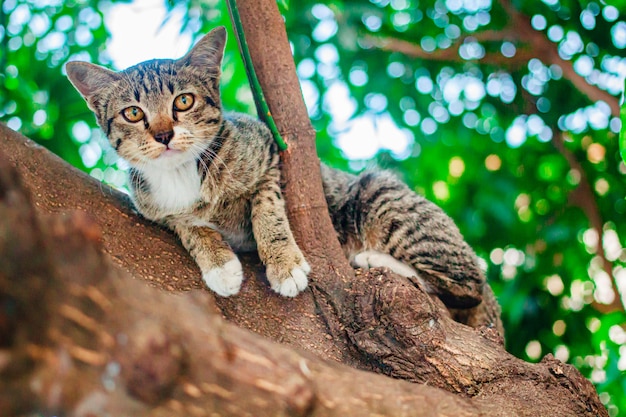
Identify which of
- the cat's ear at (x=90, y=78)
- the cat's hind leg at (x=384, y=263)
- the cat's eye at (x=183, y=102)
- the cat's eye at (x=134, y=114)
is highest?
the cat's ear at (x=90, y=78)

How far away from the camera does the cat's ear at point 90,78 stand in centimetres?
292

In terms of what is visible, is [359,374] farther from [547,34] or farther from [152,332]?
[547,34]

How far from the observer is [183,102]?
2926mm

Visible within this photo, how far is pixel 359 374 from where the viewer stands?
1.48m

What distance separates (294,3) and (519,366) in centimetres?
294

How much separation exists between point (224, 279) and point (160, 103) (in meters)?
1.01

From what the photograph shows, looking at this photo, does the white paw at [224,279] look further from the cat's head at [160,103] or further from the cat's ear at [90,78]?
the cat's ear at [90,78]

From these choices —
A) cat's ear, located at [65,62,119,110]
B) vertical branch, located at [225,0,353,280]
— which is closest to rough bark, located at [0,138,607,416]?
vertical branch, located at [225,0,353,280]

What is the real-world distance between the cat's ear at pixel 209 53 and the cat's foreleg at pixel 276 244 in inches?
27.9

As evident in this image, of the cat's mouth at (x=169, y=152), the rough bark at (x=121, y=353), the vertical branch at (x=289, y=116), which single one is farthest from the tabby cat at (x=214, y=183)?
the rough bark at (x=121, y=353)

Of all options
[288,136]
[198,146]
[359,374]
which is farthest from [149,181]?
[359,374]

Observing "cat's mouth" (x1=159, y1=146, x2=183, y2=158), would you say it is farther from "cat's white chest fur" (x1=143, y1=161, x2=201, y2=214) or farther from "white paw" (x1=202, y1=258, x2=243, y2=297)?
"white paw" (x1=202, y1=258, x2=243, y2=297)

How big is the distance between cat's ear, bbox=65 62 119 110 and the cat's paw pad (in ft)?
5.25

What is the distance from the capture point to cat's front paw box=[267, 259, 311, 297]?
2.45 m
